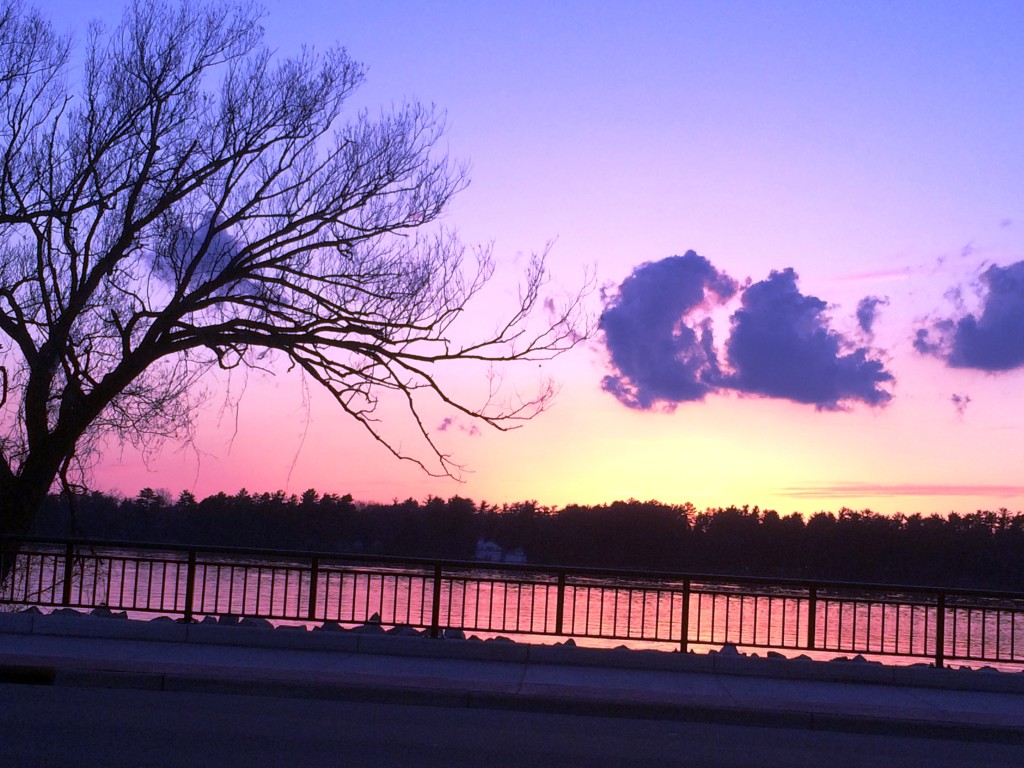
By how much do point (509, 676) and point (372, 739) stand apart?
12.3 ft

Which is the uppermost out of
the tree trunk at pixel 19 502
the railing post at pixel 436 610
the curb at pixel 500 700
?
the tree trunk at pixel 19 502

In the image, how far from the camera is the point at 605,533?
29.2m

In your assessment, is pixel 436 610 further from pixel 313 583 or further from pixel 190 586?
pixel 190 586

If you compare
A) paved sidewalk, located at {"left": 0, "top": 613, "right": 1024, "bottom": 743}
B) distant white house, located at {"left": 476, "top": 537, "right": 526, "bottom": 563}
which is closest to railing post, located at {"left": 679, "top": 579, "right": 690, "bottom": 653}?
paved sidewalk, located at {"left": 0, "top": 613, "right": 1024, "bottom": 743}

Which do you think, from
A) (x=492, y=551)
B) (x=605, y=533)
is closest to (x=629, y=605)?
(x=492, y=551)

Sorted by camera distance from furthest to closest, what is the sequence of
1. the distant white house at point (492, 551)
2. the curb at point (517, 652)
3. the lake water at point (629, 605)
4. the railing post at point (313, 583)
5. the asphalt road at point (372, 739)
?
the distant white house at point (492, 551) < the railing post at point (313, 583) < the lake water at point (629, 605) < the curb at point (517, 652) < the asphalt road at point (372, 739)

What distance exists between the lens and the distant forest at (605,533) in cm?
2633

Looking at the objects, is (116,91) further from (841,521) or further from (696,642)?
(841,521)

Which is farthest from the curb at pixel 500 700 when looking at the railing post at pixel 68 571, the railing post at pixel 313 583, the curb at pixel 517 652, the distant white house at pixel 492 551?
the distant white house at pixel 492 551

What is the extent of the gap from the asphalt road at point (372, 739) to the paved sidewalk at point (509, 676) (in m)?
0.23

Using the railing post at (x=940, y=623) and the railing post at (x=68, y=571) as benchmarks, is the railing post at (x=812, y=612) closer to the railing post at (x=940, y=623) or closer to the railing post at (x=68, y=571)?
the railing post at (x=940, y=623)

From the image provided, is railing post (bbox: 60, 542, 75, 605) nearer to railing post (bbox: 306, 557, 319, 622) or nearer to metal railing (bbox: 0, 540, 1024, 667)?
metal railing (bbox: 0, 540, 1024, 667)

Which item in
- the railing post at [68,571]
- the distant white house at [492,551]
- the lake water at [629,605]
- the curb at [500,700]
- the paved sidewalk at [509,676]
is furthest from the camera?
the distant white house at [492,551]

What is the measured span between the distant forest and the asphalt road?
48.8ft
